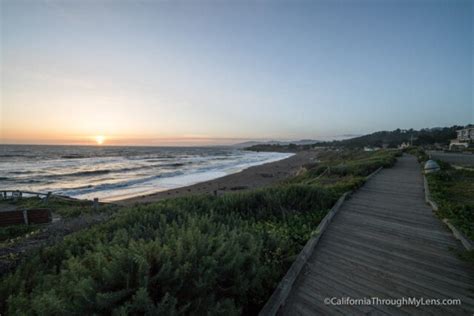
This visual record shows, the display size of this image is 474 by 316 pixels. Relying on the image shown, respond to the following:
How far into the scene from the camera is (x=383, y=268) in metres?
3.67

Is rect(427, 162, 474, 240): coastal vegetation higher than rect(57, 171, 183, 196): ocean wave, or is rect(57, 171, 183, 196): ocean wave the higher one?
rect(427, 162, 474, 240): coastal vegetation

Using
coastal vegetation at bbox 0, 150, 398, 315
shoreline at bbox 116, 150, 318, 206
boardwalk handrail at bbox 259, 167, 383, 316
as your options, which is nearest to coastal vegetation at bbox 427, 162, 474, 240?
boardwalk handrail at bbox 259, 167, 383, 316

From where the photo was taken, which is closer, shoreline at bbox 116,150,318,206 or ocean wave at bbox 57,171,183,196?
shoreline at bbox 116,150,318,206

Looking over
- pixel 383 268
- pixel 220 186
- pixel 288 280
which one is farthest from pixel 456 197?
pixel 220 186

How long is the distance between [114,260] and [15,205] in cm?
1813

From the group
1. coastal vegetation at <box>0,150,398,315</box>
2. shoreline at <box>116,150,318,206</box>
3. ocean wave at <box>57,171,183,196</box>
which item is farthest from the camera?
ocean wave at <box>57,171,183,196</box>

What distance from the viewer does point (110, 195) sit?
2038 centimetres

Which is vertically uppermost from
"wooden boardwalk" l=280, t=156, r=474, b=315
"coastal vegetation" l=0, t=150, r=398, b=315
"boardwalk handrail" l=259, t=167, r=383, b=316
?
"coastal vegetation" l=0, t=150, r=398, b=315

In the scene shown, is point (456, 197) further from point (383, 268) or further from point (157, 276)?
point (157, 276)

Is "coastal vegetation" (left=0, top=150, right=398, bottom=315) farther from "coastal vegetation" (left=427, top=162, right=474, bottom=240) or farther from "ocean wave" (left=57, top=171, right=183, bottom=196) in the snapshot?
"ocean wave" (left=57, top=171, right=183, bottom=196)

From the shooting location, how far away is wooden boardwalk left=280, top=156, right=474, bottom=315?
9.45 feet

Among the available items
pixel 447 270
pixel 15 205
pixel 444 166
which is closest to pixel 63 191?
pixel 15 205

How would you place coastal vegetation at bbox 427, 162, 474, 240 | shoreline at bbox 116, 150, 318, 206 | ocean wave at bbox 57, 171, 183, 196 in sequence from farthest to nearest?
ocean wave at bbox 57, 171, 183, 196
shoreline at bbox 116, 150, 318, 206
coastal vegetation at bbox 427, 162, 474, 240

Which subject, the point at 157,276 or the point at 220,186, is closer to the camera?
the point at 157,276
